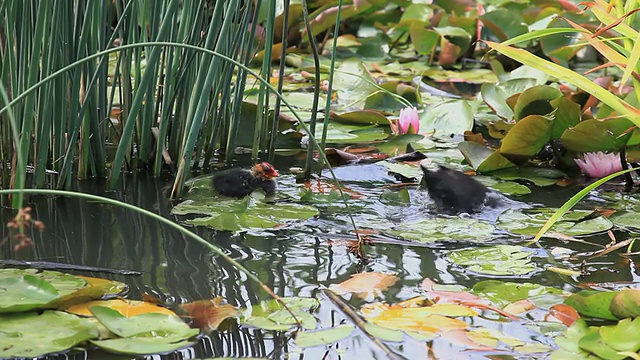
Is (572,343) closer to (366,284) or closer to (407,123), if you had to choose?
(366,284)

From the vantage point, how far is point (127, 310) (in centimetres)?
120

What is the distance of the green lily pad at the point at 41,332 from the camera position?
1044 mm

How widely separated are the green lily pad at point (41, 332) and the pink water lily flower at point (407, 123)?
4.87 ft

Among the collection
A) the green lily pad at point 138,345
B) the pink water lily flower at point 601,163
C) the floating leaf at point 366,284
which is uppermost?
the pink water lily flower at point 601,163

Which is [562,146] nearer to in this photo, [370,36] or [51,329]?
[51,329]

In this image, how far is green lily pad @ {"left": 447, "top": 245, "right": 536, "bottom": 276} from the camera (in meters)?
1.43

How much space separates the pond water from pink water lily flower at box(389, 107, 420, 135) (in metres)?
0.58

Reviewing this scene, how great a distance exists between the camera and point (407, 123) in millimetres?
2465

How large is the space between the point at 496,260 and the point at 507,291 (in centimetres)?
15

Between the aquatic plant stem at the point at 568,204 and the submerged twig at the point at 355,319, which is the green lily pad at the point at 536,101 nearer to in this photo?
the aquatic plant stem at the point at 568,204

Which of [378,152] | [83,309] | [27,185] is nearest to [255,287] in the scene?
[83,309]

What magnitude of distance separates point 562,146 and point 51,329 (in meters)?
1.51

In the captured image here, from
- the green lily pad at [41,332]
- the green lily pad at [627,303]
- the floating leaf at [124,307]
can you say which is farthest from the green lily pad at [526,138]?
the green lily pad at [41,332]

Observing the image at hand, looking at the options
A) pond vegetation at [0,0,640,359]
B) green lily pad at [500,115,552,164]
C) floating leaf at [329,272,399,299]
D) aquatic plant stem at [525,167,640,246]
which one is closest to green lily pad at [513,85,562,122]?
pond vegetation at [0,0,640,359]
